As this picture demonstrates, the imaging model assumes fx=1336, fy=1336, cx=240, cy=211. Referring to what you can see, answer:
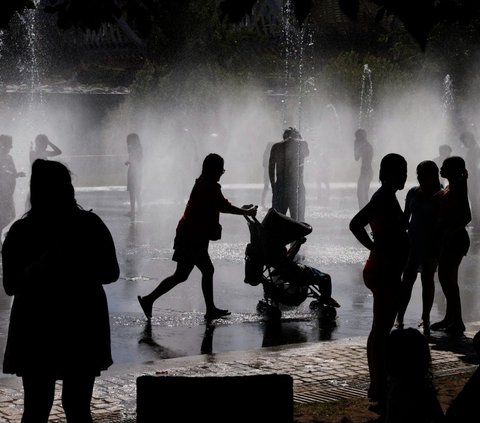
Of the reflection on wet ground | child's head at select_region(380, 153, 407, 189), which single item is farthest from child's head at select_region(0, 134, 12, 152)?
child's head at select_region(380, 153, 407, 189)

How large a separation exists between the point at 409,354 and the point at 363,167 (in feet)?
62.5

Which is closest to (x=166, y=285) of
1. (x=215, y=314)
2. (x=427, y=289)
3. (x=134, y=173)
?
(x=215, y=314)

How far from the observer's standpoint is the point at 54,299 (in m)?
6.54

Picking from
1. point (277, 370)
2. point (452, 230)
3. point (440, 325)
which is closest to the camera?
point (277, 370)

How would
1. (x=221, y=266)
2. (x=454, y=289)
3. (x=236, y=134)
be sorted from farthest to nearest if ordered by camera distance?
(x=236, y=134)
(x=221, y=266)
(x=454, y=289)

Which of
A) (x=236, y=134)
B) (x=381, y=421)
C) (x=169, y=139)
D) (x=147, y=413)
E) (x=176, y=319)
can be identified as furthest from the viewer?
(x=236, y=134)

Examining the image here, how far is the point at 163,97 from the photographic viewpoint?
164ft

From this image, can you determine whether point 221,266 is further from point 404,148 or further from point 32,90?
point 32,90

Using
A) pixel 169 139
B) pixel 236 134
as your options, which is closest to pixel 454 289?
pixel 169 139

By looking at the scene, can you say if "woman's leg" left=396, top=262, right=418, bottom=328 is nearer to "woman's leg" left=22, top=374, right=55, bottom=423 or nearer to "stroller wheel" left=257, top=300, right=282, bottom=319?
"stroller wheel" left=257, top=300, right=282, bottom=319

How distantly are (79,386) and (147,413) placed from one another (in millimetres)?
1199

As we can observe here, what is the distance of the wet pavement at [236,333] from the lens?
361 inches

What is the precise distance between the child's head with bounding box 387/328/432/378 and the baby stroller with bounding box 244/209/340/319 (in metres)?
6.77

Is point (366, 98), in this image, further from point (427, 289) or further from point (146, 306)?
point (427, 289)
